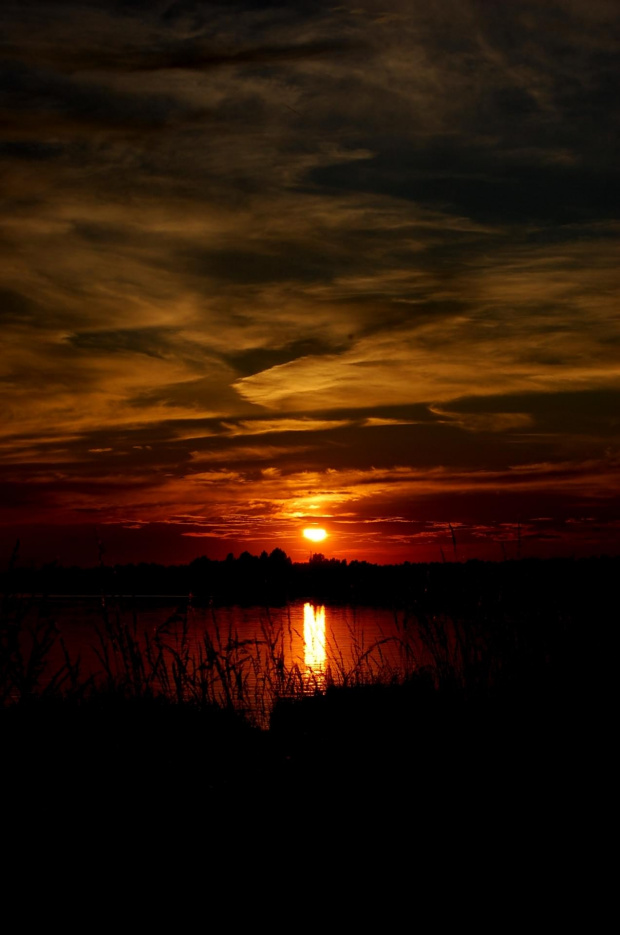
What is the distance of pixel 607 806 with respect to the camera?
433 centimetres

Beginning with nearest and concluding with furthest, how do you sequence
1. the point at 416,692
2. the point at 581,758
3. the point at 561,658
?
the point at 581,758 → the point at 416,692 → the point at 561,658

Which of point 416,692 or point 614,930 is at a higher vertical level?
point 416,692

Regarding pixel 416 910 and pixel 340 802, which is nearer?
pixel 416 910

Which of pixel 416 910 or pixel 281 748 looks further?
pixel 281 748

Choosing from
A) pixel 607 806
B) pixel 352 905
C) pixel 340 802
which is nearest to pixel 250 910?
pixel 352 905

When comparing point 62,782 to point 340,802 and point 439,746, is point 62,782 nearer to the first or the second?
point 340,802

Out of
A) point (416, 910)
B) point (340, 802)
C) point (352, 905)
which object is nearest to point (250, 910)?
point (352, 905)

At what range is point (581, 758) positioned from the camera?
16.5ft

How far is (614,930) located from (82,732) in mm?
3418

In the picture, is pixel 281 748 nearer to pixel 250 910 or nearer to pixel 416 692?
pixel 416 692

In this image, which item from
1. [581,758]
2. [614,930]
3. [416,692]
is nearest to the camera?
[614,930]

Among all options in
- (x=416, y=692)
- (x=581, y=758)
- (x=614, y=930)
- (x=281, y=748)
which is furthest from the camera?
(x=416, y=692)

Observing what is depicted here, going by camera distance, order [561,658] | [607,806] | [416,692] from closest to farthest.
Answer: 1. [607,806]
2. [416,692]
3. [561,658]

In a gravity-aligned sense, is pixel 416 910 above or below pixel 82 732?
below
